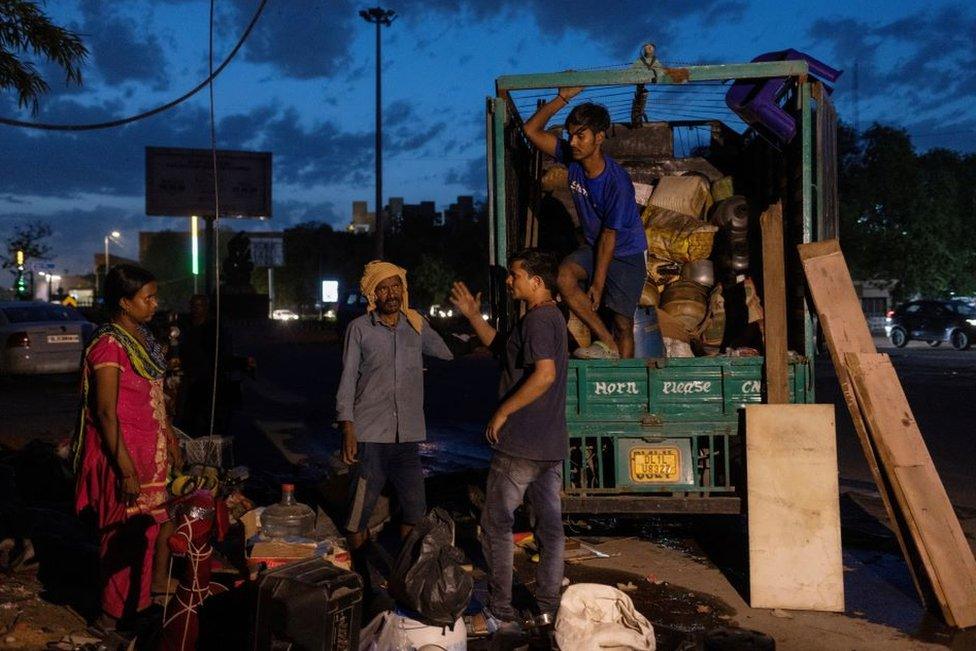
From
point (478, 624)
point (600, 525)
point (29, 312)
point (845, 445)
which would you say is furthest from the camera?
point (29, 312)

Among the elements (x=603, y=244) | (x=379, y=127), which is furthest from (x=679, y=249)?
(x=379, y=127)

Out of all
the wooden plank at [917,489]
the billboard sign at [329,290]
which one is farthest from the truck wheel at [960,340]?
the billboard sign at [329,290]

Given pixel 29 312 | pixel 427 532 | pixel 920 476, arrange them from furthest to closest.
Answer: pixel 29 312 → pixel 920 476 → pixel 427 532

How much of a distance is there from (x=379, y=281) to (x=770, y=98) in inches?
141

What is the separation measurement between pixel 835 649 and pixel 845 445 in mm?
6771

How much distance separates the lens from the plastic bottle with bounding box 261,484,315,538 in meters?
4.73

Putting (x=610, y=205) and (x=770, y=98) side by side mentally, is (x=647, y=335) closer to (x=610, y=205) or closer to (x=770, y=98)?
(x=610, y=205)

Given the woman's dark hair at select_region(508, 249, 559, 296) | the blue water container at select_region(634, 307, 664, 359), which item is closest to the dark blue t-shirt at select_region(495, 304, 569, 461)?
the woman's dark hair at select_region(508, 249, 559, 296)

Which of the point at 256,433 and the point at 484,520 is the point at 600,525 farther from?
the point at 256,433

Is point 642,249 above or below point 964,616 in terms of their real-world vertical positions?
above

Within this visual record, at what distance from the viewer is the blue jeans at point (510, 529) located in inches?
184

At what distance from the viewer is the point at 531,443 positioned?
15.3ft

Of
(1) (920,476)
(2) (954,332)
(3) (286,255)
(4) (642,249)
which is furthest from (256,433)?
(3) (286,255)

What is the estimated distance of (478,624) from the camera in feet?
14.9
